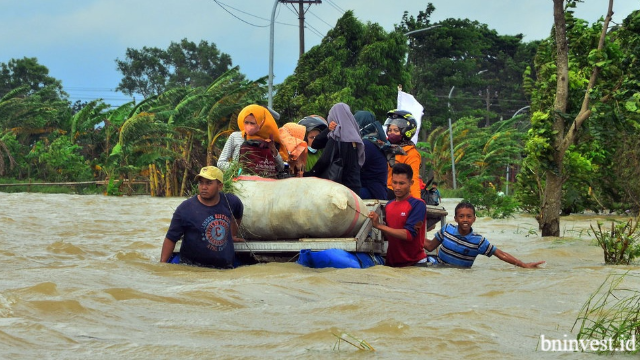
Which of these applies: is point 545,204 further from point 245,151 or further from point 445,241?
point 245,151

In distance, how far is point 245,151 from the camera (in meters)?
8.23

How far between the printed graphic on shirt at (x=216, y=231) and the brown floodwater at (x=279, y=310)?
0.30m

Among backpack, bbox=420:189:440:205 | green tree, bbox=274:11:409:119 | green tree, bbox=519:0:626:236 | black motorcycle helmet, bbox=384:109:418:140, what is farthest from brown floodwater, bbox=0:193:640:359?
green tree, bbox=274:11:409:119

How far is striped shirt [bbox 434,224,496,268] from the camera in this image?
25.7 feet

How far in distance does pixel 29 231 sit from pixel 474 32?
39534mm

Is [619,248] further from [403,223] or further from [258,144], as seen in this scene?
[258,144]

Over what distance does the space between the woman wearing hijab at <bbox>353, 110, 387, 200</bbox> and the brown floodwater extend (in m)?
1.31

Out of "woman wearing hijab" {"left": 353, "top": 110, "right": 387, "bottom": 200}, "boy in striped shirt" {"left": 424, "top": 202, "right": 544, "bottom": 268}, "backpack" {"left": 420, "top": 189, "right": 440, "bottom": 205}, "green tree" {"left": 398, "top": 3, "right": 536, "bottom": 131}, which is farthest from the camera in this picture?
"green tree" {"left": 398, "top": 3, "right": 536, "bottom": 131}

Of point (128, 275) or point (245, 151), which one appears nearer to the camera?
point (128, 275)

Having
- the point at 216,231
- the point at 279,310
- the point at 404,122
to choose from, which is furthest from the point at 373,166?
the point at 279,310

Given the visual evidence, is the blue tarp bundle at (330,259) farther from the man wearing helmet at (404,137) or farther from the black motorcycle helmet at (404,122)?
the black motorcycle helmet at (404,122)

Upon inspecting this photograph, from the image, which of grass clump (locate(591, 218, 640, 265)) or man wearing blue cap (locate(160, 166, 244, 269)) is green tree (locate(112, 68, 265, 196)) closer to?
man wearing blue cap (locate(160, 166, 244, 269))

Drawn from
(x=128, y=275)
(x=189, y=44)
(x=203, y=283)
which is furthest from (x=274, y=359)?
(x=189, y=44)

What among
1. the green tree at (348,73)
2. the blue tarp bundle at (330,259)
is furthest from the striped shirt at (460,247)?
the green tree at (348,73)
